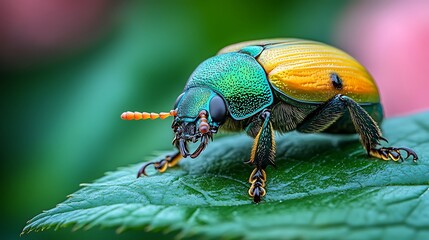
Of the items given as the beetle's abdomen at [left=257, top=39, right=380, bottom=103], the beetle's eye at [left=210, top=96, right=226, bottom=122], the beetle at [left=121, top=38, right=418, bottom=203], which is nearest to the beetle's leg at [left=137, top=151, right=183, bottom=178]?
the beetle at [left=121, top=38, right=418, bottom=203]

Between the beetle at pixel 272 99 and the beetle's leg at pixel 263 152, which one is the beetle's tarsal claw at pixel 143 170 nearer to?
the beetle at pixel 272 99

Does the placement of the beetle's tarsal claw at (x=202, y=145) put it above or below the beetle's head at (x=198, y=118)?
below

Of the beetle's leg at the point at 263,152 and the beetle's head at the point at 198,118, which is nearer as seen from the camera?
the beetle's leg at the point at 263,152

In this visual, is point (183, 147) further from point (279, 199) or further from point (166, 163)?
point (279, 199)

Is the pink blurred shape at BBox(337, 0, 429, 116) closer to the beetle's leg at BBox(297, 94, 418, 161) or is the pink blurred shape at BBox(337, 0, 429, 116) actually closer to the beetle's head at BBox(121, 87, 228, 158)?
the beetle's leg at BBox(297, 94, 418, 161)

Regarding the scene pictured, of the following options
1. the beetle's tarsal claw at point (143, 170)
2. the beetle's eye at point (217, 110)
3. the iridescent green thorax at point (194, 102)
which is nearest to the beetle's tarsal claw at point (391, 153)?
the beetle's eye at point (217, 110)

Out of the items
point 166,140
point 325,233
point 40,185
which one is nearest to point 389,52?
point 166,140

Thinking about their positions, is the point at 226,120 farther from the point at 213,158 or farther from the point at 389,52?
the point at 389,52
